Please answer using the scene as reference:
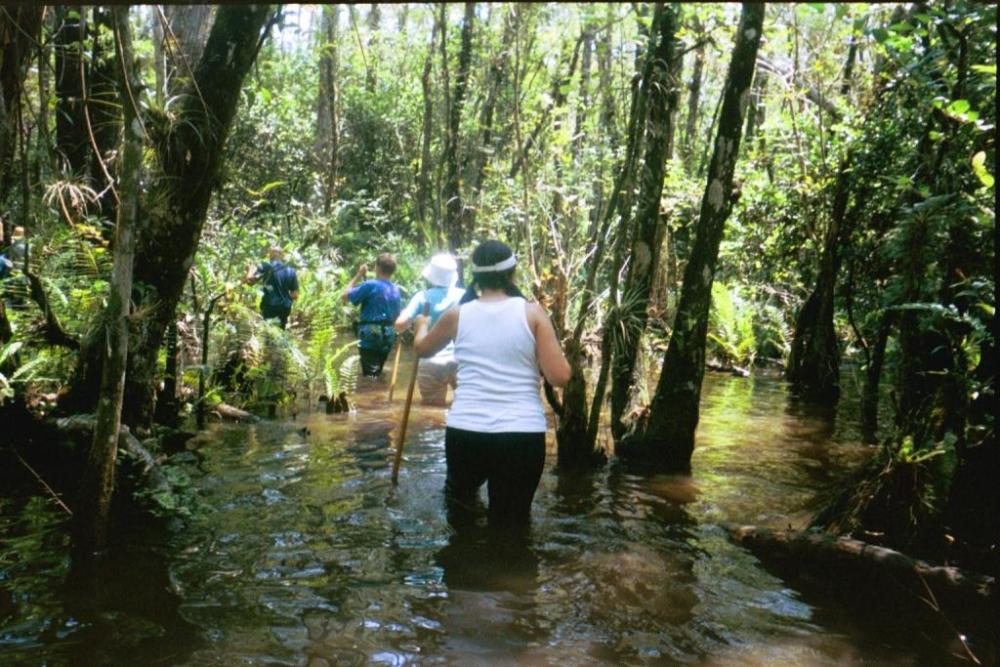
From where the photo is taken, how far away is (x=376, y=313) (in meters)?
11.5

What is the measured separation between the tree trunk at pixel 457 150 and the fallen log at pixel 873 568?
42.6 feet

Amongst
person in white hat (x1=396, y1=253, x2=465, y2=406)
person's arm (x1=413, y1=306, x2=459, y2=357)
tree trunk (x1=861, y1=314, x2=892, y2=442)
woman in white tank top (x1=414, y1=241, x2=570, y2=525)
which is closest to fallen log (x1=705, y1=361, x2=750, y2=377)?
tree trunk (x1=861, y1=314, x2=892, y2=442)

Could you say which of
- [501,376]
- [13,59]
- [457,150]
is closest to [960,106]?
[501,376]

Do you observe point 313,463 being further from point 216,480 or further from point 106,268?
point 106,268

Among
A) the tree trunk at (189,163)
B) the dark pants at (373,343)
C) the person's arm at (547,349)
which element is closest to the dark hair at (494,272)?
the person's arm at (547,349)

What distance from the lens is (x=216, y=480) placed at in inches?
265

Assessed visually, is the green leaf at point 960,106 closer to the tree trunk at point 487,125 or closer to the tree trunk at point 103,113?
the tree trunk at point 103,113

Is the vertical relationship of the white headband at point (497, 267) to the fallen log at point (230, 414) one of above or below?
above

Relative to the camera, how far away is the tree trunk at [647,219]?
25.0 ft

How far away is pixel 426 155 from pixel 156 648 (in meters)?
14.9

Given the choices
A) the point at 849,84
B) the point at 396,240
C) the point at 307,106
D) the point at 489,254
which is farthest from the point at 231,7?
the point at 307,106

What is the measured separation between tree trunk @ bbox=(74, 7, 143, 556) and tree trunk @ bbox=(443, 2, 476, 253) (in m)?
13.1

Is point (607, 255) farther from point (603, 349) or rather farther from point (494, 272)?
point (494, 272)

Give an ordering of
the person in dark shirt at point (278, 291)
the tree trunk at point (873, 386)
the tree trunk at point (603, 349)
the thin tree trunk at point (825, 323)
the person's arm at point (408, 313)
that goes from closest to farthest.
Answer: the tree trunk at point (603, 349), the person's arm at point (408, 313), the tree trunk at point (873, 386), the thin tree trunk at point (825, 323), the person in dark shirt at point (278, 291)
